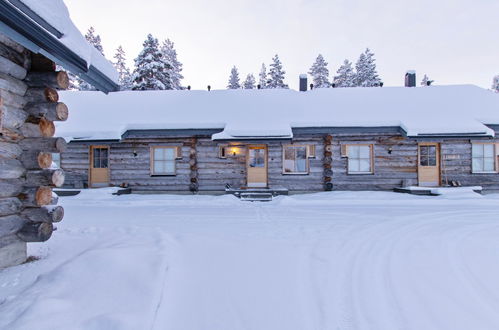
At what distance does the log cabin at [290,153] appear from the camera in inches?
449

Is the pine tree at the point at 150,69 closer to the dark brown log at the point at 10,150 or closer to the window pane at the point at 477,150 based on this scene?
the dark brown log at the point at 10,150

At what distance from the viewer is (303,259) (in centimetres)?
373

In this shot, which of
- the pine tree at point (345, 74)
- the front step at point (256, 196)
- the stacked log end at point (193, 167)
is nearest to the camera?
the front step at point (256, 196)

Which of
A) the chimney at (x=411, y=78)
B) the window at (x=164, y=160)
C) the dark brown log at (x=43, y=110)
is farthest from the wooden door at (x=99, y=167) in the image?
the chimney at (x=411, y=78)

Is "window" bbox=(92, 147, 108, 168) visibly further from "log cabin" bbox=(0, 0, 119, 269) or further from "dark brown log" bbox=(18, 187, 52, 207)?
"dark brown log" bbox=(18, 187, 52, 207)

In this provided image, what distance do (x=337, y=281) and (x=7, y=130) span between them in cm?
471

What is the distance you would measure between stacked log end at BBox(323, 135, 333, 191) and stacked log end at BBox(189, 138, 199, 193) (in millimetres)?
6316

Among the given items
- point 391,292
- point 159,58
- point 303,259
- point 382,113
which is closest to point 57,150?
point 303,259

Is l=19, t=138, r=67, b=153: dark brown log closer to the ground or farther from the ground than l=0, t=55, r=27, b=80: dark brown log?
closer to the ground

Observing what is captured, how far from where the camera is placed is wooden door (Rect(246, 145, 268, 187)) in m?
12.1

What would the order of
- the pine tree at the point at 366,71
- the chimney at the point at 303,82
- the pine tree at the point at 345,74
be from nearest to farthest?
the chimney at the point at 303,82 → the pine tree at the point at 366,71 → the pine tree at the point at 345,74

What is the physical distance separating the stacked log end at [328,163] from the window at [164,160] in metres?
7.48

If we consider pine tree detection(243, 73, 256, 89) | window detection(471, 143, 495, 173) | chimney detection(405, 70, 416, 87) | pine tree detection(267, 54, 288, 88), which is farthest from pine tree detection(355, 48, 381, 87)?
window detection(471, 143, 495, 173)

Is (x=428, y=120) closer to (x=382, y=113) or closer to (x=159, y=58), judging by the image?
(x=382, y=113)
